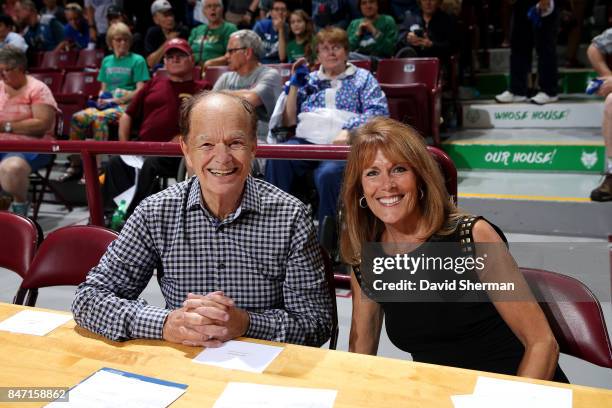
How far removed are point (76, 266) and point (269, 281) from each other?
0.76 metres

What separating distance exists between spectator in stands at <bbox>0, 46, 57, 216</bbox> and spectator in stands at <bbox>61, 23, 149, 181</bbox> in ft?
1.19

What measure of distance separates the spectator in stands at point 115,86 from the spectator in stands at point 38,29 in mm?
3469

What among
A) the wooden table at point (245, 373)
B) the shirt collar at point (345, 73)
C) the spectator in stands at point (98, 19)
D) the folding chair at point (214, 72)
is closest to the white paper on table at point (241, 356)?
the wooden table at point (245, 373)

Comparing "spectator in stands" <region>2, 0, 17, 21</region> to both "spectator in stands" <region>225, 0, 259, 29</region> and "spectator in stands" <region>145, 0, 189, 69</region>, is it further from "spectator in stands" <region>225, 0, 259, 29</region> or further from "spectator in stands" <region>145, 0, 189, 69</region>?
"spectator in stands" <region>225, 0, 259, 29</region>

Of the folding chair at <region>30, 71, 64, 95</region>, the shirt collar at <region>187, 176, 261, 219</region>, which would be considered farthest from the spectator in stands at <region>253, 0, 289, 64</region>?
the shirt collar at <region>187, 176, 261, 219</region>

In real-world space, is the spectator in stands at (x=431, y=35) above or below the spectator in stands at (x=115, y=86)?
above

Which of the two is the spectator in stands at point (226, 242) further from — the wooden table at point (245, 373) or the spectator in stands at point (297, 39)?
the spectator in stands at point (297, 39)

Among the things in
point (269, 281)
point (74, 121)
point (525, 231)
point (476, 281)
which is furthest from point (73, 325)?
point (74, 121)

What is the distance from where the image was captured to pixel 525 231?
3805mm

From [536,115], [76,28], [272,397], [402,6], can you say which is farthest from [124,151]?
[76,28]

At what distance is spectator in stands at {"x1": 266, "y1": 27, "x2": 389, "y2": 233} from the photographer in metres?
3.51

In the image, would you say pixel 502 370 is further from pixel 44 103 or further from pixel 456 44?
pixel 456 44

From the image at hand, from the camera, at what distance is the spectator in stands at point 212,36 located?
582 cm

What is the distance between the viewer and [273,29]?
19.5ft
